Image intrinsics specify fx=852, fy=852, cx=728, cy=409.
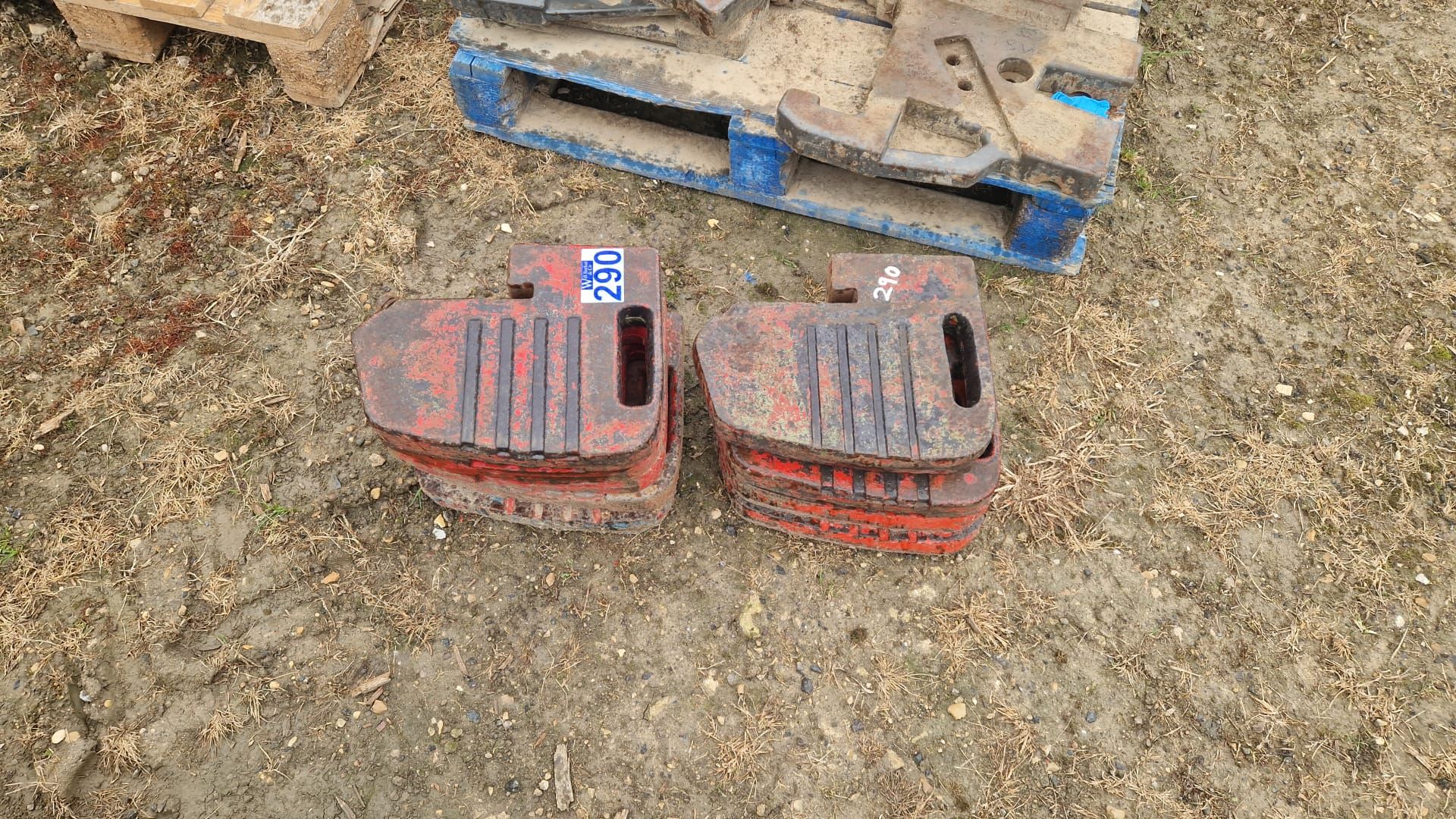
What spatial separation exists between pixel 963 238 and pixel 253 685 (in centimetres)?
277

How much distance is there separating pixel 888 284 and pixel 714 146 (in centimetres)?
120

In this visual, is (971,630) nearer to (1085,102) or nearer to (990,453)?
(990,453)

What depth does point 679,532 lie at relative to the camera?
2.76m

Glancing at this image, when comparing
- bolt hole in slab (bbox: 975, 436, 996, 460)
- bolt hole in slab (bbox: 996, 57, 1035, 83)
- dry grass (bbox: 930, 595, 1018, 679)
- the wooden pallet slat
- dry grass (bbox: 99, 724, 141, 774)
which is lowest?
dry grass (bbox: 99, 724, 141, 774)

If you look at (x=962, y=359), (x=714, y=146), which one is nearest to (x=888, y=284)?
(x=962, y=359)

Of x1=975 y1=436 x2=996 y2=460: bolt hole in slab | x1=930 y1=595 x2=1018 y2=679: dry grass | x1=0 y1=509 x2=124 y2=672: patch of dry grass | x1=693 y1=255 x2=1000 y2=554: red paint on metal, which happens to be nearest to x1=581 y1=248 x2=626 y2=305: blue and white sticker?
x1=693 y1=255 x2=1000 y2=554: red paint on metal

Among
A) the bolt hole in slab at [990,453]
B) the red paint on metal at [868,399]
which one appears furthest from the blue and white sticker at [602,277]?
the bolt hole in slab at [990,453]

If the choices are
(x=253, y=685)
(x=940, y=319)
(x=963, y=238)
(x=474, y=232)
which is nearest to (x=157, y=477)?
(x=253, y=685)

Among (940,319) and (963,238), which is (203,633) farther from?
(963,238)

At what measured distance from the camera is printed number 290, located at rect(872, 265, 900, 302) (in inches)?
98.4

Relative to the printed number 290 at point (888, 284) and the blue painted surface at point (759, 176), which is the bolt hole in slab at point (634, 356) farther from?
the blue painted surface at point (759, 176)

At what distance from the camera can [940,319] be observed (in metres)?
2.35

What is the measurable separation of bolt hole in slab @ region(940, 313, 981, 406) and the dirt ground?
534mm

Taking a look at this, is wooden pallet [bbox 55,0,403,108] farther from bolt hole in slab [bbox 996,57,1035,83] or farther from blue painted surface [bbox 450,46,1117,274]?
bolt hole in slab [bbox 996,57,1035,83]
